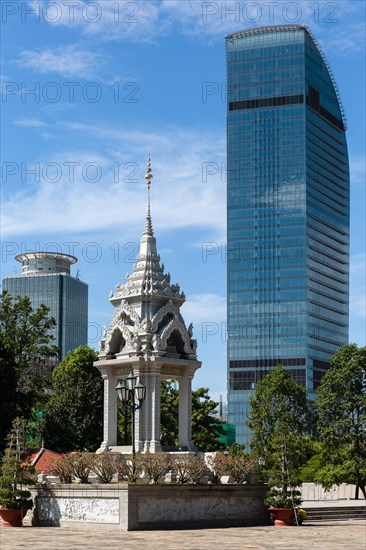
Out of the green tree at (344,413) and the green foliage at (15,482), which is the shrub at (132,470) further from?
the green tree at (344,413)

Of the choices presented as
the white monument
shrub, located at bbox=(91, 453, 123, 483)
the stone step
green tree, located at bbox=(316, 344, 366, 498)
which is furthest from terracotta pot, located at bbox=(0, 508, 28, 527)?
green tree, located at bbox=(316, 344, 366, 498)

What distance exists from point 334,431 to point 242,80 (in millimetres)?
127050

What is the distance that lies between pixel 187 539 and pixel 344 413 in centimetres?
4181

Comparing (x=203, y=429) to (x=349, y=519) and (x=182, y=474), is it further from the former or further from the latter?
(x=182, y=474)

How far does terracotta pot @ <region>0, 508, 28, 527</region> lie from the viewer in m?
37.4

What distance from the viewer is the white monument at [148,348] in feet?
142

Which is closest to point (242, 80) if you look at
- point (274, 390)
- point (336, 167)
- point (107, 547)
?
point (336, 167)

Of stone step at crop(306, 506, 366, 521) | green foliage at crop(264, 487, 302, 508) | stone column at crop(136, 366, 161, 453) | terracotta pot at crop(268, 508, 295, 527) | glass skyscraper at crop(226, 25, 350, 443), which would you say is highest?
glass skyscraper at crop(226, 25, 350, 443)

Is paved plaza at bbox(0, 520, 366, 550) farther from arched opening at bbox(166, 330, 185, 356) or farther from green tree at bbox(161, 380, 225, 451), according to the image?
green tree at bbox(161, 380, 225, 451)

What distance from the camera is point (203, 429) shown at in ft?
257

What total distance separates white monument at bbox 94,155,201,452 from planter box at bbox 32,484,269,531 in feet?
18.5

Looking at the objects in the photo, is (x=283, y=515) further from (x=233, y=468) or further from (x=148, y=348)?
(x=148, y=348)

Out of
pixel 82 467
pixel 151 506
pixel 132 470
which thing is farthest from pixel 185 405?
pixel 151 506

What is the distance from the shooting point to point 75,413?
3073 inches
